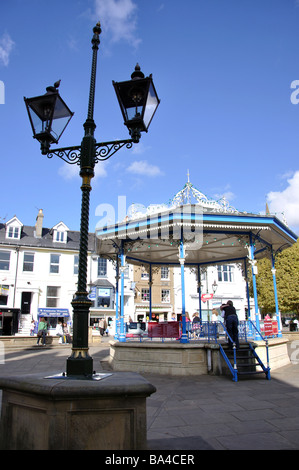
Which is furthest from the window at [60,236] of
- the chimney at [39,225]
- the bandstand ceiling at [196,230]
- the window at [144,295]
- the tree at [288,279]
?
the tree at [288,279]

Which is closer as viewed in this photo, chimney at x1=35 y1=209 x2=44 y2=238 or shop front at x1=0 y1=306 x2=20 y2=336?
shop front at x1=0 y1=306 x2=20 y2=336

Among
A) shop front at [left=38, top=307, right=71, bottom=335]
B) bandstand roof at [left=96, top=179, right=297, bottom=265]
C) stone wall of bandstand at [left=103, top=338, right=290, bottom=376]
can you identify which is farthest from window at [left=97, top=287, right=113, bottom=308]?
stone wall of bandstand at [left=103, top=338, right=290, bottom=376]

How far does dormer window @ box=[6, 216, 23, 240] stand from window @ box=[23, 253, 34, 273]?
85.4 inches

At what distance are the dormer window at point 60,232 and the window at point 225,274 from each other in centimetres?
1764

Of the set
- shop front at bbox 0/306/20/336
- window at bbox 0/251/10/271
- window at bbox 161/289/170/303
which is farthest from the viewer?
window at bbox 161/289/170/303

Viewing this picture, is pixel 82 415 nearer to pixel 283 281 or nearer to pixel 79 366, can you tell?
pixel 79 366

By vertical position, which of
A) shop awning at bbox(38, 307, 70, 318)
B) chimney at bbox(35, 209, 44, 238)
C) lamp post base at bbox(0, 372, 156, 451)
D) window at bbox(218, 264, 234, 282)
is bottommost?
lamp post base at bbox(0, 372, 156, 451)

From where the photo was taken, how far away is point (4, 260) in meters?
30.7

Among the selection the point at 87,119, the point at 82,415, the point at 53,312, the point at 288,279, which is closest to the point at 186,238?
the point at 87,119

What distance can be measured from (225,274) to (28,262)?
2143 centimetres

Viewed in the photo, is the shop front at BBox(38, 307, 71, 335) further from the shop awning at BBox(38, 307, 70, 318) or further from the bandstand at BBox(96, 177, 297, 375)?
the bandstand at BBox(96, 177, 297, 375)

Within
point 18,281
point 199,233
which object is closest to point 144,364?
point 199,233

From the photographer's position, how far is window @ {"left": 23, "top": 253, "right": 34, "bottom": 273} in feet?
103

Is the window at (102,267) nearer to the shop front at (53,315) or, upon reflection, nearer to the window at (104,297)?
the window at (104,297)
